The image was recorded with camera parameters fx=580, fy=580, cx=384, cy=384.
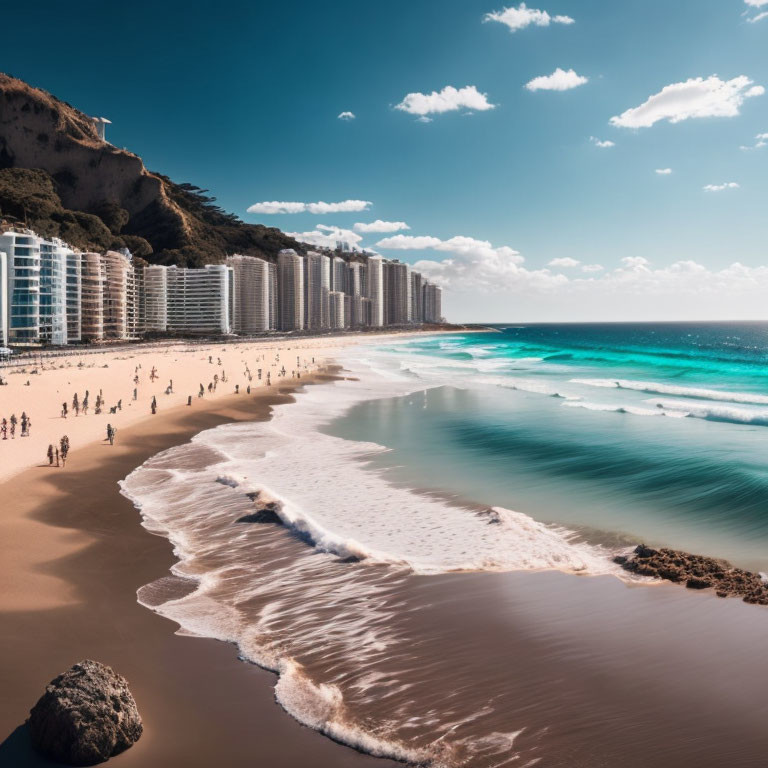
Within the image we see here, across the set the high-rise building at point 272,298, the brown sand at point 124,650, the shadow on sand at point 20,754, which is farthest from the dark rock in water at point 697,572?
the high-rise building at point 272,298

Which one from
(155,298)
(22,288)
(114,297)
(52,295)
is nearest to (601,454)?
(22,288)

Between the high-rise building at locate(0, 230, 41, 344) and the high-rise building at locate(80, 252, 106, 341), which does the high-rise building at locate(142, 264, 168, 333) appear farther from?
the high-rise building at locate(0, 230, 41, 344)

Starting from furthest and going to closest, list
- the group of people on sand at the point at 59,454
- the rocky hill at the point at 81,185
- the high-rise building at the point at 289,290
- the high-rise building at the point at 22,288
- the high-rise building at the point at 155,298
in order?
1. the high-rise building at the point at 289,290
2. the rocky hill at the point at 81,185
3. the high-rise building at the point at 155,298
4. the high-rise building at the point at 22,288
5. the group of people on sand at the point at 59,454

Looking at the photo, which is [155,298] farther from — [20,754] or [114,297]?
[20,754]

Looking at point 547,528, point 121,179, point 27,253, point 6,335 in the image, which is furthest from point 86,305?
point 547,528

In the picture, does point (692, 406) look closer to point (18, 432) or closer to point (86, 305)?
point (18, 432)

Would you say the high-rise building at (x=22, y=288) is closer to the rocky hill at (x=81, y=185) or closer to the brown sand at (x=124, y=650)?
the rocky hill at (x=81, y=185)
